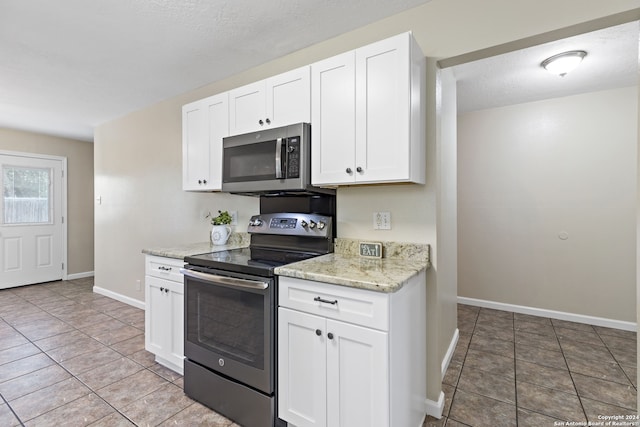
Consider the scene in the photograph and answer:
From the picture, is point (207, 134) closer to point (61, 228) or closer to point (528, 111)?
point (528, 111)

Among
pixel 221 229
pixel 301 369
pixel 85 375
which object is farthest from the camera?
pixel 221 229

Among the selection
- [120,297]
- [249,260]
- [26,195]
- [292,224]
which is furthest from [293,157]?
Answer: [26,195]

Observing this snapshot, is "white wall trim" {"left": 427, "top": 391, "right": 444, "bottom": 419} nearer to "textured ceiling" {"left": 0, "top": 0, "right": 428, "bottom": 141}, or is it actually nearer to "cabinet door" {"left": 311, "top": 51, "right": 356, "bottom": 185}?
"cabinet door" {"left": 311, "top": 51, "right": 356, "bottom": 185}

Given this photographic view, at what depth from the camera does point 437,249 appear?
6.16 feet

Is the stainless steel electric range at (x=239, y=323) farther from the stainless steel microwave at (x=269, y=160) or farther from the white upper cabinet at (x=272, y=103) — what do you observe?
the white upper cabinet at (x=272, y=103)

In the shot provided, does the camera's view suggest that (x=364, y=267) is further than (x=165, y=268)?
No

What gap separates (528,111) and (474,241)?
63.6 inches

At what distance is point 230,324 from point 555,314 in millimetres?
3551

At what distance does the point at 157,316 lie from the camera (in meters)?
2.37

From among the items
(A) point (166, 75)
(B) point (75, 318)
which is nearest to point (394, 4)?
(A) point (166, 75)

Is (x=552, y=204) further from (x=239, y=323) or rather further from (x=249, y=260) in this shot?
(x=239, y=323)

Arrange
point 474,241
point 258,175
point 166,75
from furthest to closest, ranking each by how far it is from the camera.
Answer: point 474,241 → point 166,75 → point 258,175

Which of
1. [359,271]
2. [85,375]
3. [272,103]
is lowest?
[85,375]

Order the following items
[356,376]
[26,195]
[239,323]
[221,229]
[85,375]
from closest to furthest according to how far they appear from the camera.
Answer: [356,376] < [239,323] < [85,375] < [221,229] < [26,195]
